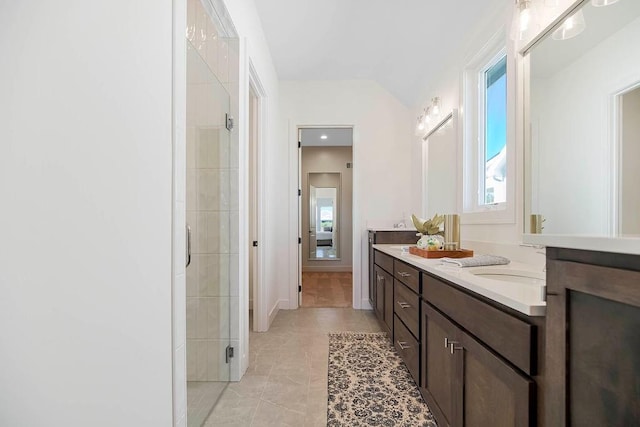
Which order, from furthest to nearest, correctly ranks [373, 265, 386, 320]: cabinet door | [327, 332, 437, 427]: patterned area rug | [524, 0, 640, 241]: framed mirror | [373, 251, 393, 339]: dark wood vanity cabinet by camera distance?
[373, 265, 386, 320]: cabinet door
[373, 251, 393, 339]: dark wood vanity cabinet
[327, 332, 437, 427]: patterned area rug
[524, 0, 640, 241]: framed mirror

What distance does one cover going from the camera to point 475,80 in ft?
7.56

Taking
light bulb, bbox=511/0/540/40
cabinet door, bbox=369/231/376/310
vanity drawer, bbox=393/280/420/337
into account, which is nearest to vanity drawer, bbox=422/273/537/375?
vanity drawer, bbox=393/280/420/337

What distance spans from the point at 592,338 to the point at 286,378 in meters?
1.83

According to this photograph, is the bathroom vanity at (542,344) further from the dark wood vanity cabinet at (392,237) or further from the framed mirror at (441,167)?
the dark wood vanity cabinet at (392,237)

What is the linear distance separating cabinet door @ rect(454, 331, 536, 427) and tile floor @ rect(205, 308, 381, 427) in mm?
Answer: 805

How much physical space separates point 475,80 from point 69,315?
266 cm

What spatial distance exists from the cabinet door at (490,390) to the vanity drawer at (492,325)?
0.04m

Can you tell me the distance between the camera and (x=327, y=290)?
15.4ft

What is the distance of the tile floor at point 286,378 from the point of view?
64.9 inches

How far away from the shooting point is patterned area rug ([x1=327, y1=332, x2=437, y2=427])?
162cm

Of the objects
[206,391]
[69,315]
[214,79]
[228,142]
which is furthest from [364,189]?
[69,315]

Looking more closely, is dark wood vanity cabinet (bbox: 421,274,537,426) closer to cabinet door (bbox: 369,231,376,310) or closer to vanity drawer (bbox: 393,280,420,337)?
vanity drawer (bbox: 393,280,420,337)

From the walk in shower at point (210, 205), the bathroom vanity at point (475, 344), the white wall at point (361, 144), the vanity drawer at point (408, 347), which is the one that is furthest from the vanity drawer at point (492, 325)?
the white wall at point (361, 144)

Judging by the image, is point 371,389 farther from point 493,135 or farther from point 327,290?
point 327,290
